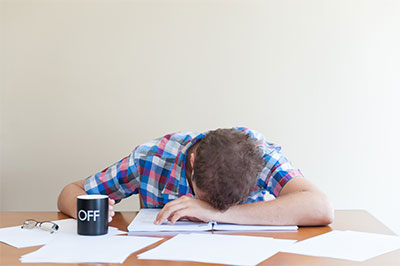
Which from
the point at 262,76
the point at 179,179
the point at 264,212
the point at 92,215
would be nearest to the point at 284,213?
the point at 264,212

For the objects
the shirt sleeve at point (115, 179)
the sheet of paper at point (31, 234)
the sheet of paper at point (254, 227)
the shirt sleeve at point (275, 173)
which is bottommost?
the sheet of paper at point (31, 234)

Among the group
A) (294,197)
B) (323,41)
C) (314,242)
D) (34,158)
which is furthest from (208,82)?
(314,242)

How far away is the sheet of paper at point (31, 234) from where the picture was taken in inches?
41.9

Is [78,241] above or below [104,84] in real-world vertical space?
below

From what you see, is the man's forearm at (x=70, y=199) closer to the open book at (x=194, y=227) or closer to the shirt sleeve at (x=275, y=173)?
the open book at (x=194, y=227)

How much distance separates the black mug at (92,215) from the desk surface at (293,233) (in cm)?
11

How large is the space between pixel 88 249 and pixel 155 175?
0.61m

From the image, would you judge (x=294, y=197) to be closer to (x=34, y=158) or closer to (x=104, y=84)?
(x=104, y=84)

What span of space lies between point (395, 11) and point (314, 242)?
69.9 inches

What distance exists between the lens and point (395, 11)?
237cm

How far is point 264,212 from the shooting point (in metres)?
1.23

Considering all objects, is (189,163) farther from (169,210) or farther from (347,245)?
(347,245)

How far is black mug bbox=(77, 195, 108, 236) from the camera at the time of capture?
111 centimetres

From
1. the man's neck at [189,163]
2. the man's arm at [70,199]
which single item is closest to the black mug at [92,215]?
the man's arm at [70,199]
